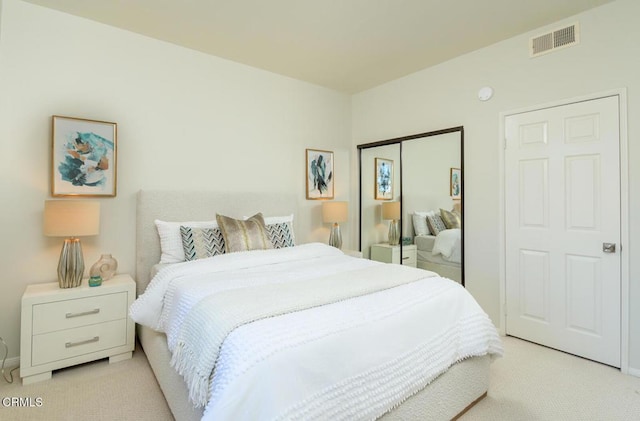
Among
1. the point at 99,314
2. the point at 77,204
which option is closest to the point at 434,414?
the point at 99,314

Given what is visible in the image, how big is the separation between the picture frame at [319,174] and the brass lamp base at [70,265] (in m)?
2.37

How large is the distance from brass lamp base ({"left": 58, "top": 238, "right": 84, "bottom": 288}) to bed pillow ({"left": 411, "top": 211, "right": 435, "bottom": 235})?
315 centimetres

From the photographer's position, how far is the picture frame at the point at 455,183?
3.29 m

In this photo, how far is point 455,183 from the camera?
10.9ft

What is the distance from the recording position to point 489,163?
10.2 feet

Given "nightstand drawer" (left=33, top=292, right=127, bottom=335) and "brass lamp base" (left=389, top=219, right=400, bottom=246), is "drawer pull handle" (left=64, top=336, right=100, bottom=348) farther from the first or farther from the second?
"brass lamp base" (left=389, top=219, right=400, bottom=246)

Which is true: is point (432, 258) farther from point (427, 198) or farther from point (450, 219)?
point (427, 198)

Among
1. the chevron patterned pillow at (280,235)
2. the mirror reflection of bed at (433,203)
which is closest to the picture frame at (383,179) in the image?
the mirror reflection of bed at (433,203)

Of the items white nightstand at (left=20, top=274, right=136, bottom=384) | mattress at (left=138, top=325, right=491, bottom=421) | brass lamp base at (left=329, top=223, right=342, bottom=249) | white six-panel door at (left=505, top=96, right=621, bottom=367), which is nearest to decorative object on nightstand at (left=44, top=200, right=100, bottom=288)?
white nightstand at (left=20, top=274, right=136, bottom=384)

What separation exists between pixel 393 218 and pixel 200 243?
2253 mm

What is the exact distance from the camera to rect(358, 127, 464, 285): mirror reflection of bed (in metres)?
3.34

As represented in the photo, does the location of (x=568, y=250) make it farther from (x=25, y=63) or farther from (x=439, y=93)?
(x=25, y=63)

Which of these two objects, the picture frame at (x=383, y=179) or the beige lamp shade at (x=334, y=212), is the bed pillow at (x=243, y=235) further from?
the picture frame at (x=383, y=179)

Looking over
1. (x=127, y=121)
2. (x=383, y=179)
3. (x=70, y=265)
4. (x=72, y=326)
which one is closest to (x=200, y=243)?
(x=70, y=265)
